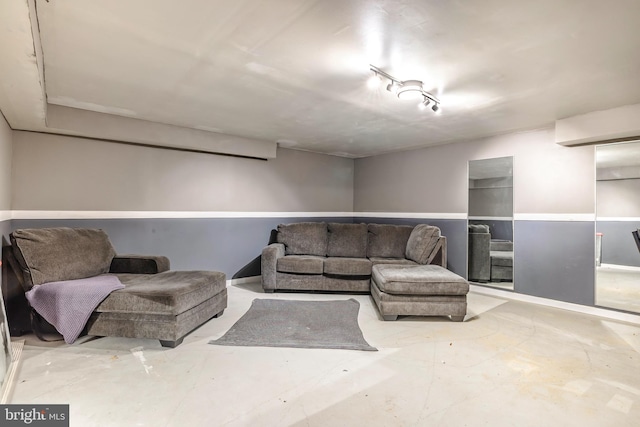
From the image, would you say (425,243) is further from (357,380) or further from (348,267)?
(357,380)

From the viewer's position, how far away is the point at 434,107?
3.08 metres

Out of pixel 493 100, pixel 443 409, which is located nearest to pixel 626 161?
pixel 493 100

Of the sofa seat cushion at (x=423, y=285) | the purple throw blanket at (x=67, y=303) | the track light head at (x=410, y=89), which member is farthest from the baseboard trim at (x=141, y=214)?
the track light head at (x=410, y=89)

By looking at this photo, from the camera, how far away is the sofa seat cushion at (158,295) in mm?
2447

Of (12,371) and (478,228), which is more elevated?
(478,228)

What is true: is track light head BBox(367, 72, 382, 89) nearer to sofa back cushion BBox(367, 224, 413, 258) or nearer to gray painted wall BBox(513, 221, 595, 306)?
sofa back cushion BBox(367, 224, 413, 258)

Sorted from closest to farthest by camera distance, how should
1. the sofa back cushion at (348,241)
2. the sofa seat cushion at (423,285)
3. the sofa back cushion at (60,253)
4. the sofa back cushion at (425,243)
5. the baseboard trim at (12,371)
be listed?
the baseboard trim at (12,371) → the sofa back cushion at (60,253) → the sofa seat cushion at (423,285) → the sofa back cushion at (425,243) → the sofa back cushion at (348,241)

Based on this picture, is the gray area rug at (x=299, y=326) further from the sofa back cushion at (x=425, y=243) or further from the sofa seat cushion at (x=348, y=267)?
the sofa back cushion at (x=425, y=243)

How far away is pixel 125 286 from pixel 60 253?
2.41 feet

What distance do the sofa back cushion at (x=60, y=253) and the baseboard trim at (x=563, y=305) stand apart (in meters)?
4.68

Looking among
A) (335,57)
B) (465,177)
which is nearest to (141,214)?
(335,57)

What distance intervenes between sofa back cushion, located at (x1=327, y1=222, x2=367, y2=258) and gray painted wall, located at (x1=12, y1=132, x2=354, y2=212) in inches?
38.5

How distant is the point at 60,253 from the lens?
2795 millimetres

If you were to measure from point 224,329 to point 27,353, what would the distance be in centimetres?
141
